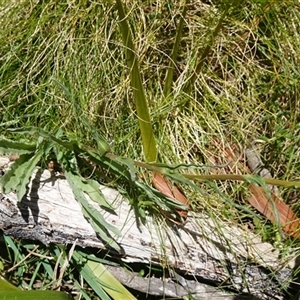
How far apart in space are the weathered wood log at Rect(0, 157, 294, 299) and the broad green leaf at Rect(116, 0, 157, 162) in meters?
0.16

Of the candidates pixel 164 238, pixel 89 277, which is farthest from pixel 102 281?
pixel 164 238

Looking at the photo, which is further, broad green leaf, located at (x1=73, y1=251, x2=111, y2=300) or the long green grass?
the long green grass

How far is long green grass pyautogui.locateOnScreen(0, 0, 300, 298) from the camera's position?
166 centimetres

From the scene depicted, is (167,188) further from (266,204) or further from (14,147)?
(14,147)

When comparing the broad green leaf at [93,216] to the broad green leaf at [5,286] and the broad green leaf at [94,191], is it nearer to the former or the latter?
the broad green leaf at [94,191]

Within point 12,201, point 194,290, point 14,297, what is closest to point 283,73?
point 194,290

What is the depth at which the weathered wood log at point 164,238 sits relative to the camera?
1.49 meters

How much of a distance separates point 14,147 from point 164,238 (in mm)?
485

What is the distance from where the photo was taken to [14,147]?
1464 millimetres

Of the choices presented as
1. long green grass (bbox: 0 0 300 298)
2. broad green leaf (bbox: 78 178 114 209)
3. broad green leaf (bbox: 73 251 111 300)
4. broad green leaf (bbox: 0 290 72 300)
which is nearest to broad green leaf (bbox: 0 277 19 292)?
broad green leaf (bbox: 0 290 72 300)

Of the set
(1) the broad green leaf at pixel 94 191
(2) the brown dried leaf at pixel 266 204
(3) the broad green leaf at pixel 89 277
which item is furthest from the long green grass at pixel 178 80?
(3) the broad green leaf at pixel 89 277

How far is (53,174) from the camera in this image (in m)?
1.54

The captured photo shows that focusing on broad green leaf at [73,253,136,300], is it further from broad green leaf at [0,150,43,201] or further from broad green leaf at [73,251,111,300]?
broad green leaf at [0,150,43,201]

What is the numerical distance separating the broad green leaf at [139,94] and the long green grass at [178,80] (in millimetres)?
100
